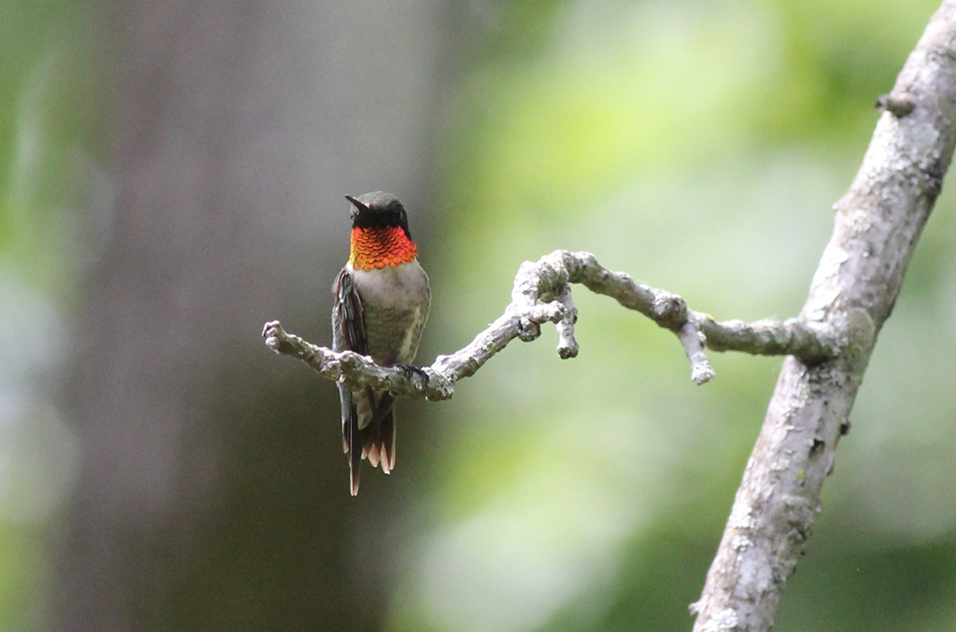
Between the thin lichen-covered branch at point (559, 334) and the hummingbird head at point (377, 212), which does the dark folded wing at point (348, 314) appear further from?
the thin lichen-covered branch at point (559, 334)

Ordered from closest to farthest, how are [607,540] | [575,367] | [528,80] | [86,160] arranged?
[607,540]
[86,160]
[575,367]
[528,80]

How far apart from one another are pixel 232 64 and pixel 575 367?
125 inches

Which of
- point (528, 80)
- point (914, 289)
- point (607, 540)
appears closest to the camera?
point (914, 289)

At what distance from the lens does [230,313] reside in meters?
3.82

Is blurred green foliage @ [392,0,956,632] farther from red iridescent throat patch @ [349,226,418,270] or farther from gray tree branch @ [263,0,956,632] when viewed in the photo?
gray tree branch @ [263,0,956,632]

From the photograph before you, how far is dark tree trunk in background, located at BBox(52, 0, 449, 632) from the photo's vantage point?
12.3 ft

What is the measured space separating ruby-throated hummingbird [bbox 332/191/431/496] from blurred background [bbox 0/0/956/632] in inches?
32.1

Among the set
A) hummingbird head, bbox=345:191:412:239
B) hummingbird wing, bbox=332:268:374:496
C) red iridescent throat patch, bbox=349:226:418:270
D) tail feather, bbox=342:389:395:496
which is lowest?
tail feather, bbox=342:389:395:496

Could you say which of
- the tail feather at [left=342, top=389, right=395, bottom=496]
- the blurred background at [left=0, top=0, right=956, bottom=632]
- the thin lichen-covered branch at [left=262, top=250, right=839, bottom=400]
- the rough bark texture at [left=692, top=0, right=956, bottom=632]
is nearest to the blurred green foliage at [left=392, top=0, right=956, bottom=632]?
the blurred background at [left=0, top=0, right=956, bottom=632]

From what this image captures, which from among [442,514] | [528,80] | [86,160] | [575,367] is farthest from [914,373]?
[86,160]

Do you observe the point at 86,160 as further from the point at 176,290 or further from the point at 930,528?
the point at 930,528

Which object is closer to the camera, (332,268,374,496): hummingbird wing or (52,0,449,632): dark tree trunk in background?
(332,268,374,496): hummingbird wing

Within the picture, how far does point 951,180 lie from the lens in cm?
489

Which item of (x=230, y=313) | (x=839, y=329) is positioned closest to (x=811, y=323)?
(x=839, y=329)
